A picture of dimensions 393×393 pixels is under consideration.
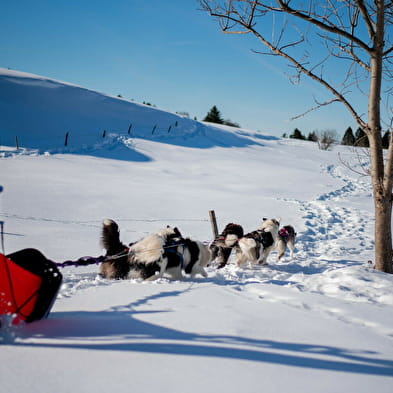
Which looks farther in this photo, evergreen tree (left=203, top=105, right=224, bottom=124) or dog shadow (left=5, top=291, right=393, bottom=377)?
evergreen tree (left=203, top=105, right=224, bottom=124)

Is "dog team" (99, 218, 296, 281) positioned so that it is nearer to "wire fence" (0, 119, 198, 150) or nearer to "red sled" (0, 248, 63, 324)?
"red sled" (0, 248, 63, 324)

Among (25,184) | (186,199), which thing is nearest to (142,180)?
(186,199)

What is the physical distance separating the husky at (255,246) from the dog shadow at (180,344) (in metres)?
3.09

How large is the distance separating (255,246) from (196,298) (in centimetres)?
246

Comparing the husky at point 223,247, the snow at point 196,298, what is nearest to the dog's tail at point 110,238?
the snow at point 196,298

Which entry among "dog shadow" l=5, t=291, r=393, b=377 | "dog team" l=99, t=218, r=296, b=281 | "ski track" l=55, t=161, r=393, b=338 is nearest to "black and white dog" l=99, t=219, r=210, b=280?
"dog team" l=99, t=218, r=296, b=281

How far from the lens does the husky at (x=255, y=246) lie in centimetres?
504

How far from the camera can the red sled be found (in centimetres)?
179

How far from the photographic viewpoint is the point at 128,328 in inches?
78.5

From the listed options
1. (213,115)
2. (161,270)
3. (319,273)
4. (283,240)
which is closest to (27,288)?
(161,270)

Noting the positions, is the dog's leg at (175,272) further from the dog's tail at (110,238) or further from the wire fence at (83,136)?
the wire fence at (83,136)

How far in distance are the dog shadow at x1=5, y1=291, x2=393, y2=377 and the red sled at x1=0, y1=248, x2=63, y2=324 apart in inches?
4.1

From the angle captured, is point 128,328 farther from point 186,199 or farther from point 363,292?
point 186,199

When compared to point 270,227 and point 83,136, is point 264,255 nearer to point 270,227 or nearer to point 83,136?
point 270,227
